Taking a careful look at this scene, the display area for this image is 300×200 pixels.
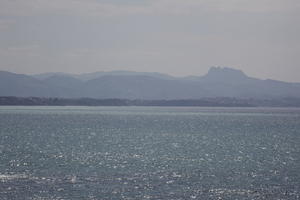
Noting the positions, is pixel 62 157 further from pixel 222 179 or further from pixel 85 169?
pixel 222 179

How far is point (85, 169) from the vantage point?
6544 centimetres

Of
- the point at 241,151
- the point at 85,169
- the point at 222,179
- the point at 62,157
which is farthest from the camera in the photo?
the point at 241,151

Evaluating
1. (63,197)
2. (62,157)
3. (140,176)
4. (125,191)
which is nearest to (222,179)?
(140,176)

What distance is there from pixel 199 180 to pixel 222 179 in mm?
2594

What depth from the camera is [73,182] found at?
5494 centimetres

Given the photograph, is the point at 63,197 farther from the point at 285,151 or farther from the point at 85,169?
the point at 285,151

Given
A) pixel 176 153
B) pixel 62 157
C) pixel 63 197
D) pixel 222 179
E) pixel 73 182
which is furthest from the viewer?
pixel 176 153

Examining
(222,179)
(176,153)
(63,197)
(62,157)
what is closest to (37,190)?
(63,197)

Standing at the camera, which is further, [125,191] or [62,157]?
[62,157]

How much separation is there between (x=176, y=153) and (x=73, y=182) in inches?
1360

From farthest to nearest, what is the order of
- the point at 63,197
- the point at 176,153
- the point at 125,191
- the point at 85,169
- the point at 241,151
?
1. the point at 241,151
2. the point at 176,153
3. the point at 85,169
4. the point at 125,191
5. the point at 63,197

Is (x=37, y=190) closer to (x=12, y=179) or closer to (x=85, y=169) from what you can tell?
(x=12, y=179)

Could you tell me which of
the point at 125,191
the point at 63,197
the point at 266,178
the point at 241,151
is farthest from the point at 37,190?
the point at 241,151

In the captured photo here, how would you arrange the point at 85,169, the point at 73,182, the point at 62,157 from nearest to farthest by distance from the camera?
the point at 73,182
the point at 85,169
the point at 62,157
